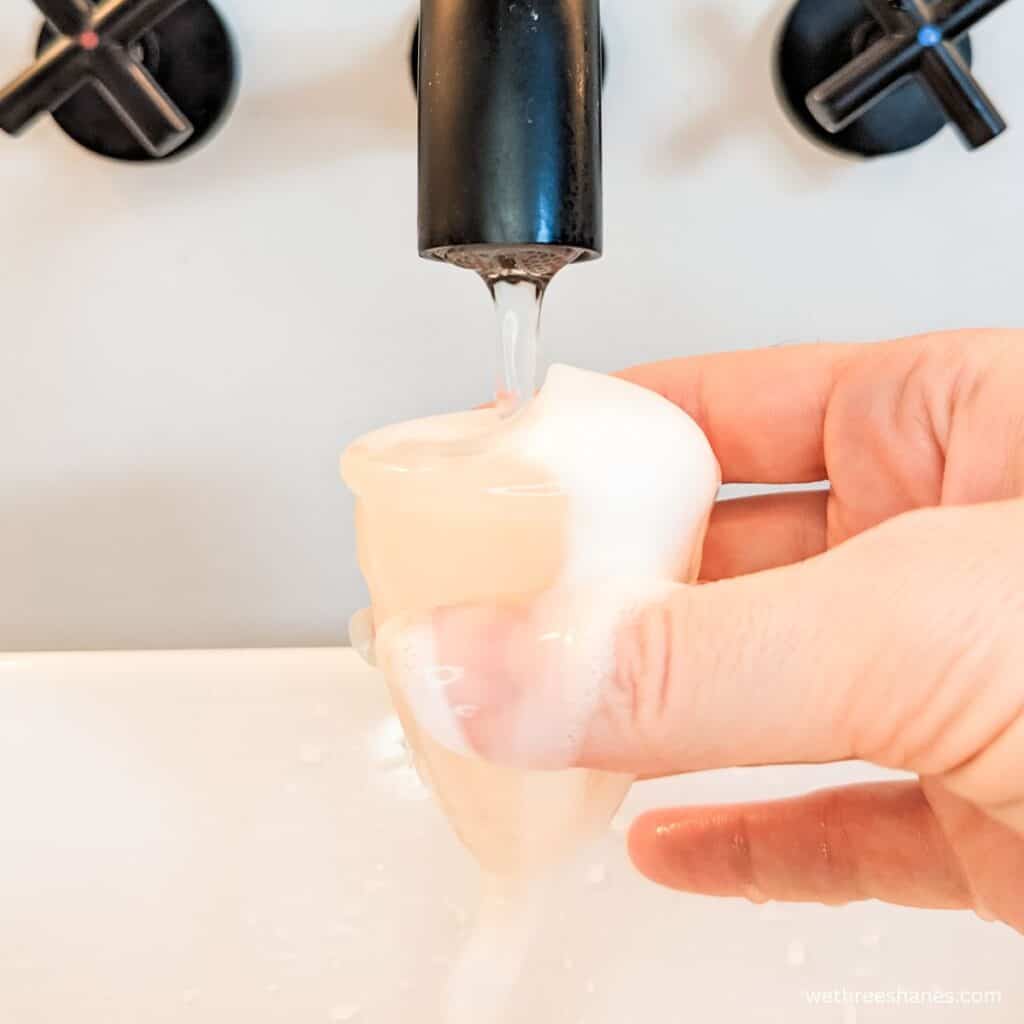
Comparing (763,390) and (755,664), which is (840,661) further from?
(763,390)

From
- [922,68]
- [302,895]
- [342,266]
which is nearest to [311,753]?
[302,895]

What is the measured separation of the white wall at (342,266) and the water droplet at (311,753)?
10cm

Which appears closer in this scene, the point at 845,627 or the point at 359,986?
the point at 845,627

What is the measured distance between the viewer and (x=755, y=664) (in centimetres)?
23

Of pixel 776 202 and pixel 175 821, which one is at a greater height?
pixel 776 202

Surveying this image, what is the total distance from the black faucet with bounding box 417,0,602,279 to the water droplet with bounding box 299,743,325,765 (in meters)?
0.25

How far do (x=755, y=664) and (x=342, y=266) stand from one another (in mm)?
272

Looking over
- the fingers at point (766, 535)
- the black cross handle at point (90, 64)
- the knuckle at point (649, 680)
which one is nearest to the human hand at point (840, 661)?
the knuckle at point (649, 680)

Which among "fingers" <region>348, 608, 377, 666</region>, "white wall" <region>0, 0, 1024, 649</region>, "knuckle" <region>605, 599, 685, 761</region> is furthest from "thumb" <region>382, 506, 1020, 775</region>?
"white wall" <region>0, 0, 1024, 649</region>

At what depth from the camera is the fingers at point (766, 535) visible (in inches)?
17.3

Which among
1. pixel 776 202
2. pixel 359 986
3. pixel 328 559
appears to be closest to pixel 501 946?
pixel 359 986

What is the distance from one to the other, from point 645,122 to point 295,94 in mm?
140

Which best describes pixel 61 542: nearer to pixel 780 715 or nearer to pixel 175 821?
pixel 175 821

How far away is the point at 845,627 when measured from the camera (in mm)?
231
